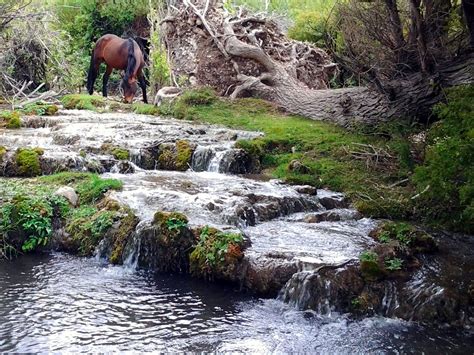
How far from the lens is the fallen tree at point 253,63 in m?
13.5

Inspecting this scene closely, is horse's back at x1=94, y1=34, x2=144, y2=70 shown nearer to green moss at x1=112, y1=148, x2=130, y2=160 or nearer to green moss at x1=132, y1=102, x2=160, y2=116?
green moss at x1=132, y1=102, x2=160, y2=116

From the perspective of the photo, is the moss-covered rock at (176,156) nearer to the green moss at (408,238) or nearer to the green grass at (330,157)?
the green grass at (330,157)

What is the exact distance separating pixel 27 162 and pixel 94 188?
6.00 feet

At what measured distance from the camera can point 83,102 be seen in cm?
1571

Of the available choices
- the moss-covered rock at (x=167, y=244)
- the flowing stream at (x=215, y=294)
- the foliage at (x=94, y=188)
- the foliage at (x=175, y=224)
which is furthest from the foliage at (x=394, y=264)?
the foliage at (x=94, y=188)

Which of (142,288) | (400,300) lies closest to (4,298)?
(142,288)

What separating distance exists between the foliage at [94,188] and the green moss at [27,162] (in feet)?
4.25

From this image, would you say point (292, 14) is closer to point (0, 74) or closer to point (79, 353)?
point (0, 74)

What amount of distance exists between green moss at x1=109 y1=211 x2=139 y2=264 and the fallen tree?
21.5 feet

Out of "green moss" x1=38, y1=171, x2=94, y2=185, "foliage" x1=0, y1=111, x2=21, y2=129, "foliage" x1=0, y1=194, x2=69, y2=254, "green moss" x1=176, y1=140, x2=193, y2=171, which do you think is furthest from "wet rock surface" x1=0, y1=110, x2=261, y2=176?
"foliage" x1=0, y1=194, x2=69, y2=254

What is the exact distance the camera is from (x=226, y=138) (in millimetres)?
11820

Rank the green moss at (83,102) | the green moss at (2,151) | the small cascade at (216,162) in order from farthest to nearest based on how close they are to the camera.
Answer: the green moss at (83,102), the small cascade at (216,162), the green moss at (2,151)

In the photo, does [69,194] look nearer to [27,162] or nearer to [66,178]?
[66,178]

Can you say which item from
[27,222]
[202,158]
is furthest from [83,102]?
[27,222]
